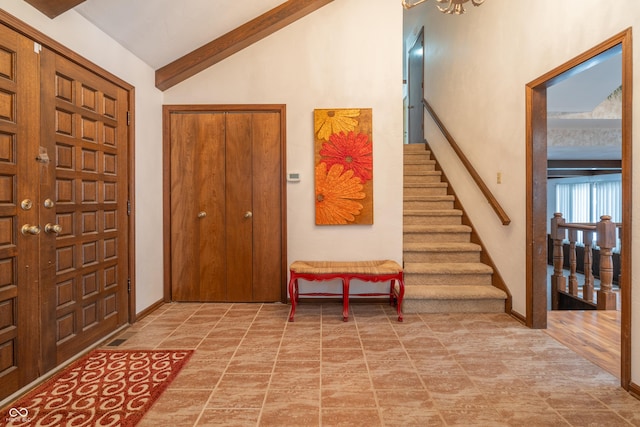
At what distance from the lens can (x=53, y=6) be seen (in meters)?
2.09

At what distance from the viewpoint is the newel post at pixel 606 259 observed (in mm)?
3535

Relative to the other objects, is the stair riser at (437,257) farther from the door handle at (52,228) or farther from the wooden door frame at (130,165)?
the door handle at (52,228)

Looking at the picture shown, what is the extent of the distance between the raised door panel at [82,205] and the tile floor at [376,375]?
1.34 feet

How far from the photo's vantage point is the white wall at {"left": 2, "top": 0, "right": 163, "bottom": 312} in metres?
2.52

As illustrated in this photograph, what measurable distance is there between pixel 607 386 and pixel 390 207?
6.93 ft

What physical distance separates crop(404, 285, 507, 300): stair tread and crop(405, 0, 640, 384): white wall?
0.58 feet

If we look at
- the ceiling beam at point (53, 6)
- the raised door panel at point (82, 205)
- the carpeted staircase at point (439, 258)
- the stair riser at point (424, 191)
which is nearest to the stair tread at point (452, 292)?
the carpeted staircase at point (439, 258)

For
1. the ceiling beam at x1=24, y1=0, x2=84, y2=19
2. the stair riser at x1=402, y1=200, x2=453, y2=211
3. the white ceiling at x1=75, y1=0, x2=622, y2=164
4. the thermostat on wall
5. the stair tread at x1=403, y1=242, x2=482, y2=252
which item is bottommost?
the stair tread at x1=403, y1=242, x2=482, y2=252

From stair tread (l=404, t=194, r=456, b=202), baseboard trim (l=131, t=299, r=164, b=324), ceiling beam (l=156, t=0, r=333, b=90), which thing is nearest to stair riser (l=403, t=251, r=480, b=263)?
stair tread (l=404, t=194, r=456, b=202)

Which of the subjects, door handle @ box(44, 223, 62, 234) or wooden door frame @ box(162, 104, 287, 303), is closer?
door handle @ box(44, 223, 62, 234)

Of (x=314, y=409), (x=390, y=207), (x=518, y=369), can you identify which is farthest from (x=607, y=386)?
(x=390, y=207)

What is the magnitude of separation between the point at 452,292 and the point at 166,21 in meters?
3.49

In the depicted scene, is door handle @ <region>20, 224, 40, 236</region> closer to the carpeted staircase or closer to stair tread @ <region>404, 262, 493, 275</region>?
the carpeted staircase

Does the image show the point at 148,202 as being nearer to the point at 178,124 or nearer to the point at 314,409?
the point at 178,124
